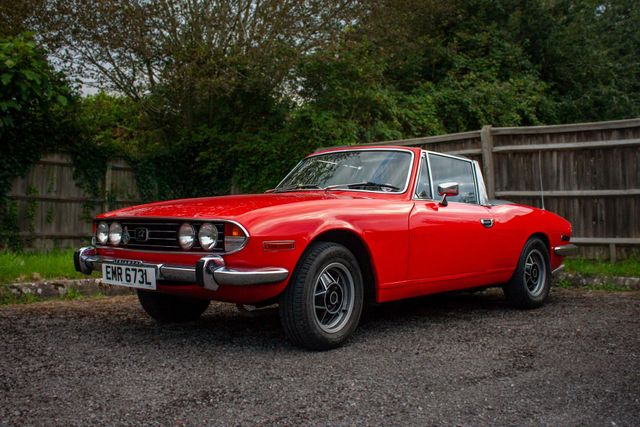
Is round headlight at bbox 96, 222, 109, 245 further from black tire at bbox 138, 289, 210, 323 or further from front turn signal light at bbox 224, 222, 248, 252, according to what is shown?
front turn signal light at bbox 224, 222, 248, 252

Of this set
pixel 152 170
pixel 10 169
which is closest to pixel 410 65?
pixel 152 170

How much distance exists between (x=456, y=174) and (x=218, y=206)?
248 centimetres

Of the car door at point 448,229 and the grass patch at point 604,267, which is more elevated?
the car door at point 448,229

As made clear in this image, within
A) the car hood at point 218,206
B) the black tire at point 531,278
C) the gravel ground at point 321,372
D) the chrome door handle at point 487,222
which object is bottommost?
the gravel ground at point 321,372

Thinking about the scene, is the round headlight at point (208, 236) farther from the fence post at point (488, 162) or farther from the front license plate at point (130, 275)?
the fence post at point (488, 162)

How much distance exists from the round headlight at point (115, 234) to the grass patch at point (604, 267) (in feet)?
18.1

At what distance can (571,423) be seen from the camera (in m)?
2.68

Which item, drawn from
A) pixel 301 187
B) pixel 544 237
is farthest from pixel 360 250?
pixel 544 237

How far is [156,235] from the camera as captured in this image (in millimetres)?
4129

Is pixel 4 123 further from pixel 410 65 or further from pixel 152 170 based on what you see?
pixel 410 65

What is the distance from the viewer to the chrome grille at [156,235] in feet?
12.8

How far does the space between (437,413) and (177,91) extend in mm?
11263

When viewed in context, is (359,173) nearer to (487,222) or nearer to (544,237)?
(487,222)

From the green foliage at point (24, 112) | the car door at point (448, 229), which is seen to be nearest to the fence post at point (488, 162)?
the car door at point (448, 229)
